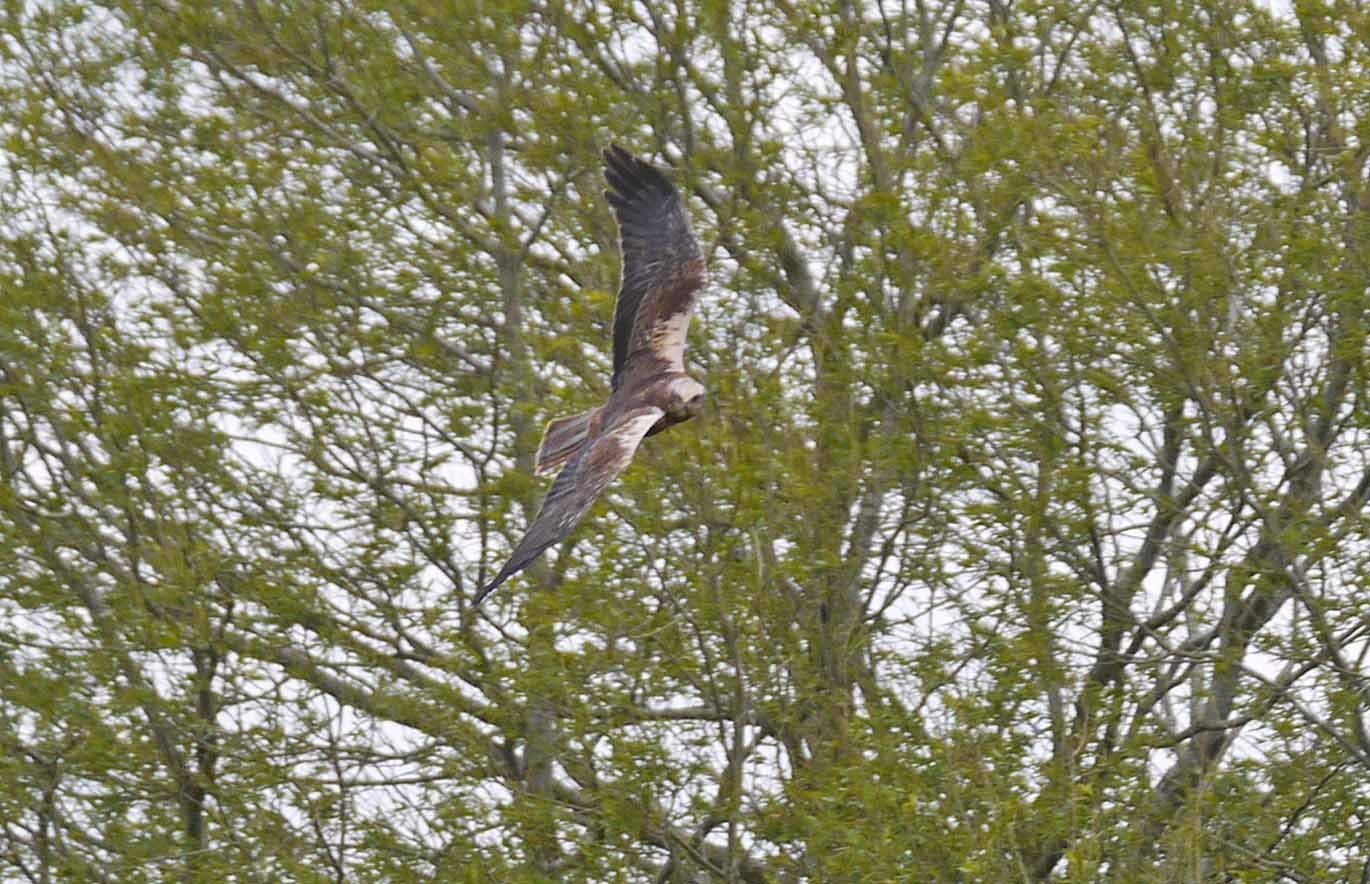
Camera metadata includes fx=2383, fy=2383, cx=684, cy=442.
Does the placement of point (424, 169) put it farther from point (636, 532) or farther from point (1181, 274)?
point (1181, 274)

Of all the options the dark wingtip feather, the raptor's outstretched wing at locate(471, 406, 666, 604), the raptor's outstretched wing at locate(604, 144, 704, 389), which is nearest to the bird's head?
the raptor's outstretched wing at locate(471, 406, 666, 604)

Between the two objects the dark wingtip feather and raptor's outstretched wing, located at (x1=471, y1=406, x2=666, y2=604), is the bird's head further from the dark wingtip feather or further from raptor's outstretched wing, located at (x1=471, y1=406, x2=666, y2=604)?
the dark wingtip feather

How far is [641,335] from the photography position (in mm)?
11578

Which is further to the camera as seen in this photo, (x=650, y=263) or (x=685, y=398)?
(x=650, y=263)

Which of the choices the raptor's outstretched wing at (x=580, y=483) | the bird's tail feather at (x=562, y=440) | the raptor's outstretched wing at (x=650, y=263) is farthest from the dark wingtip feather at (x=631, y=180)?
the raptor's outstretched wing at (x=580, y=483)

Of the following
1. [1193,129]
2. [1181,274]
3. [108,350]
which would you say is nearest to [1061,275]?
[1181,274]

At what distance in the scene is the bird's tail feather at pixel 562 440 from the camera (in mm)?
10750

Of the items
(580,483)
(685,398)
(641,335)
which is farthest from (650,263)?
(580,483)

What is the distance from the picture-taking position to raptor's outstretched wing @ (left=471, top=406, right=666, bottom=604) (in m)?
8.68

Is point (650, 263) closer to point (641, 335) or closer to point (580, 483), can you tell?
point (641, 335)

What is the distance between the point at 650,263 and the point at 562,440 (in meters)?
1.31

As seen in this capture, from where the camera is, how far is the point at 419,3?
14.5 meters

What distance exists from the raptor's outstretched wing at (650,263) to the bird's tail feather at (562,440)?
402 mm

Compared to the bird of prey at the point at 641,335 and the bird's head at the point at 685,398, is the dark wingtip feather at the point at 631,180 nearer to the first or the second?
the bird of prey at the point at 641,335
